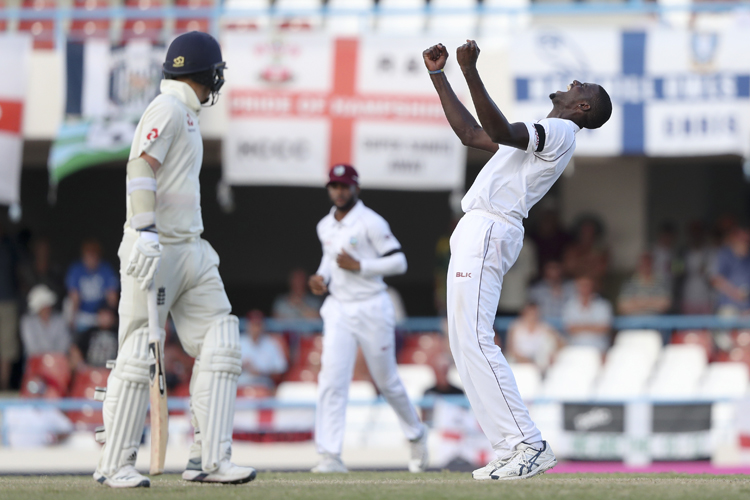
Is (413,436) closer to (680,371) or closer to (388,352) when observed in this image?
(388,352)

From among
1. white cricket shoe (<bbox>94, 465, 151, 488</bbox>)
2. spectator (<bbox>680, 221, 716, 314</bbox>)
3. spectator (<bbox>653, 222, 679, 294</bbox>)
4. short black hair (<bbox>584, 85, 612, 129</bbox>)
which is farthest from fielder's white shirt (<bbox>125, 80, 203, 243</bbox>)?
spectator (<bbox>680, 221, 716, 314</bbox>)

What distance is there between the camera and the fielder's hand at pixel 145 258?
459 centimetres

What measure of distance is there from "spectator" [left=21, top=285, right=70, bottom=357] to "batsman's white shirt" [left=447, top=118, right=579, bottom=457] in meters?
8.79

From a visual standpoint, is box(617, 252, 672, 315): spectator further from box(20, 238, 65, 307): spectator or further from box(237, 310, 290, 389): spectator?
box(20, 238, 65, 307): spectator

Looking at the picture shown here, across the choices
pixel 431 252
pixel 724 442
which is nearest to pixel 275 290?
pixel 431 252

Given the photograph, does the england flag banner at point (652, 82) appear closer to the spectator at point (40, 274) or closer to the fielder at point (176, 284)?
the spectator at point (40, 274)

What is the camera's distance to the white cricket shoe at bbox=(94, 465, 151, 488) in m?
4.62

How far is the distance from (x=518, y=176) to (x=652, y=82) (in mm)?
8049

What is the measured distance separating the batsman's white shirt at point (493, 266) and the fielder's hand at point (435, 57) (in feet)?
1.86

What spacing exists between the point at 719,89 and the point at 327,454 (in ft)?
25.4

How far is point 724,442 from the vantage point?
1049 centimetres

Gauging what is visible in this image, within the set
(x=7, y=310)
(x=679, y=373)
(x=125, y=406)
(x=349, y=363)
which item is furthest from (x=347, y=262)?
(x=7, y=310)

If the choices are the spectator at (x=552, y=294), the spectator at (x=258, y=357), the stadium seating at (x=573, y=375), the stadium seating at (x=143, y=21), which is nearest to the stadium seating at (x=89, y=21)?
the stadium seating at (x=143, y=21)

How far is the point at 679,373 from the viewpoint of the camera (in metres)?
11.8
